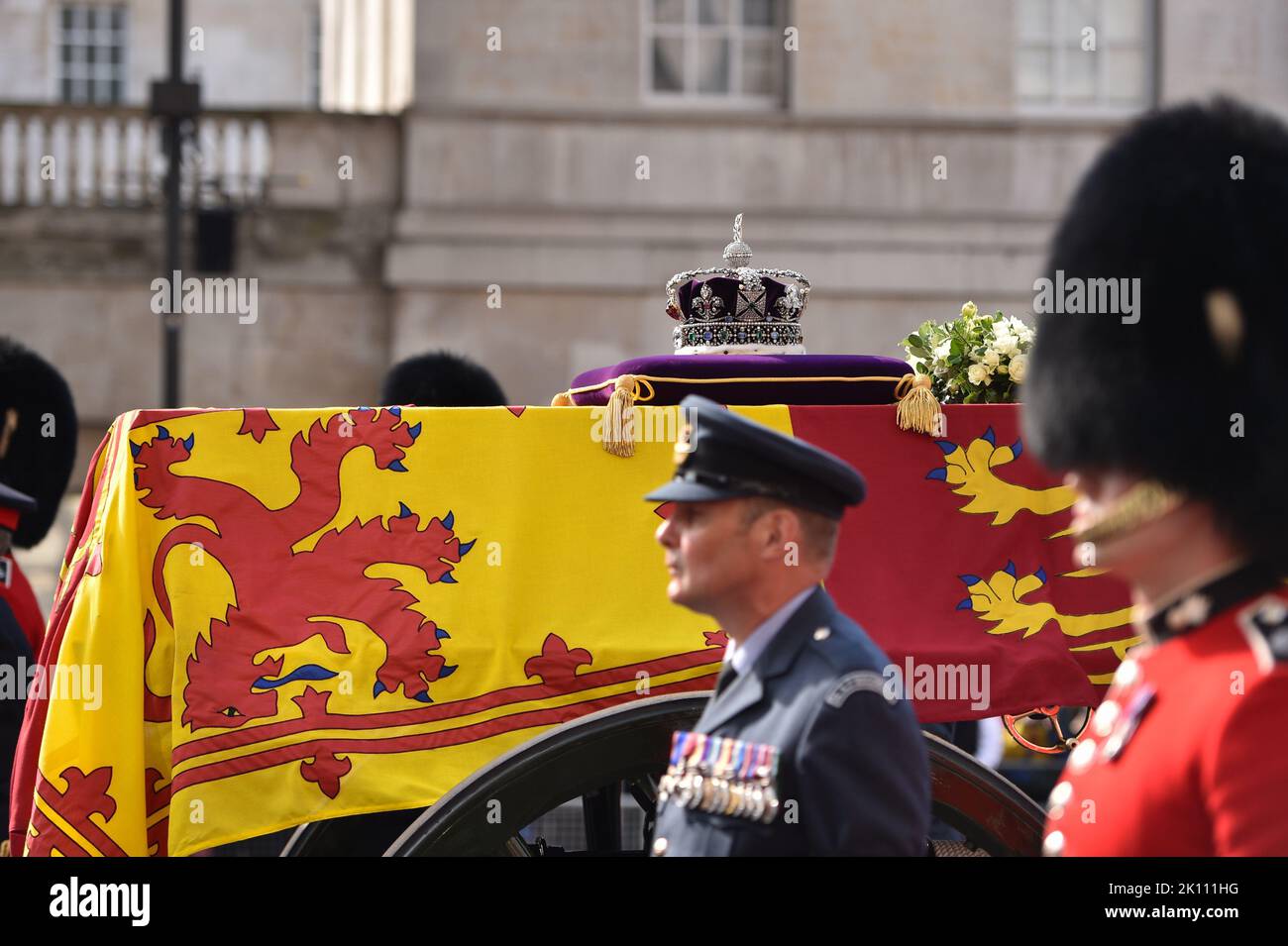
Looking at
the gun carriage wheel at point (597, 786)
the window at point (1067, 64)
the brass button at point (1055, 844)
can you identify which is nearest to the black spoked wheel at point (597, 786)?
the gun carriage wheel at point (597, 786)

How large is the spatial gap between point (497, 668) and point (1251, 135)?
2.26 metres

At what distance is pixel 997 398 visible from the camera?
462 centimetres

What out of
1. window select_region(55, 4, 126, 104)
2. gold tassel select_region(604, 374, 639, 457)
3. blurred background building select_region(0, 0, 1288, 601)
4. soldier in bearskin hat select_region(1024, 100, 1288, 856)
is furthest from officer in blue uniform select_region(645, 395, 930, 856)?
window select_region(55, 4, 126, 104)

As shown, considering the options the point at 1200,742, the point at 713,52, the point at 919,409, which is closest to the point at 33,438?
the point at 919,409

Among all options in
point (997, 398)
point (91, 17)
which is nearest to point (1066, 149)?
point (997, 398)

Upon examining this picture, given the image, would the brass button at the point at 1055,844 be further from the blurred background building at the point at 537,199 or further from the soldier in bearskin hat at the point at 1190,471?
the blurred background building at the point at 537,199

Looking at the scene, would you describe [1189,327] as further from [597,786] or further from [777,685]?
[597,786]

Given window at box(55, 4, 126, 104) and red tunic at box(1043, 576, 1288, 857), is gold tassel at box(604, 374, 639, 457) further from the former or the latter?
window at box(55, 4, 126, 104)

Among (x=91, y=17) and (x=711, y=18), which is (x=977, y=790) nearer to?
(x=711, y=18)

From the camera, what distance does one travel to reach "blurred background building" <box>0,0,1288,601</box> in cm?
1504

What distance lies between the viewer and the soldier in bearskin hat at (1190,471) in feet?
6.88

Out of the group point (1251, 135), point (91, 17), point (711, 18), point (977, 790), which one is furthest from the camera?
point (91, 17)

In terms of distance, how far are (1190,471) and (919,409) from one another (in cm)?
209
